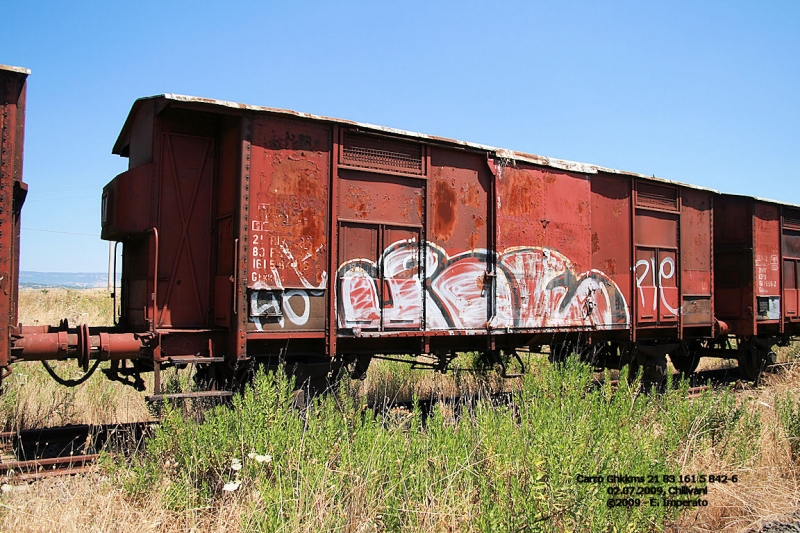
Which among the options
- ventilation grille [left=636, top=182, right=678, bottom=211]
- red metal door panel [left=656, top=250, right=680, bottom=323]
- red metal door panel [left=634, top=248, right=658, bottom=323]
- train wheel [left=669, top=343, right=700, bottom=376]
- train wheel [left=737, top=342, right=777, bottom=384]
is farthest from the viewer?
train wheel [left=669, top=343, right=700, bottom=376]

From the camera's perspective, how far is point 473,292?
7.90 meters

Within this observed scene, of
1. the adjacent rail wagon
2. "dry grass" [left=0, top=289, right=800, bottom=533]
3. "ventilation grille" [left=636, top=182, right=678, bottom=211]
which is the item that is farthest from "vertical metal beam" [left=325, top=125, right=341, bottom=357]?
"ventilation grille" [left=636, top=182, right=678, bottom=211]

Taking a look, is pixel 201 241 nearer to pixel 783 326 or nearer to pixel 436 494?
pixel 436 494

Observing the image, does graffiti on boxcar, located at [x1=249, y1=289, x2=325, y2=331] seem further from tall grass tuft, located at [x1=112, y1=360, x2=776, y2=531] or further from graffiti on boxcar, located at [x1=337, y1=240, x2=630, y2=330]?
tall grass tuft, located at [x1=112, y1=360, x2=776, y2=531]

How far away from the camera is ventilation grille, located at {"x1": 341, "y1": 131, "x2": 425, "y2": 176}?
23.3 ft

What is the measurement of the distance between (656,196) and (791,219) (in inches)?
208

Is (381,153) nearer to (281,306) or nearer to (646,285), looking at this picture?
(281,306)

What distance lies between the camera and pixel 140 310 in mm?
6957

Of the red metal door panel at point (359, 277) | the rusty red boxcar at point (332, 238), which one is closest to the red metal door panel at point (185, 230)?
the rusty red boxcar at point (332, 238)

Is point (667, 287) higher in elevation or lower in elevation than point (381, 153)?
lower

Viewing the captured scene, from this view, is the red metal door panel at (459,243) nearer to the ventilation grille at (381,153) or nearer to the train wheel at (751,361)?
the ventilation grille at (381,153)

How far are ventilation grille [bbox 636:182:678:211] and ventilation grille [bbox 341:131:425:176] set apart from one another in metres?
4.67

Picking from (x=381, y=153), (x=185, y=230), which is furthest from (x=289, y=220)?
(x=381, y=153)

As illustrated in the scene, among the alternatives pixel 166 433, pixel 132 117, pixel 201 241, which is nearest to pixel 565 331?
pixel 201 241
